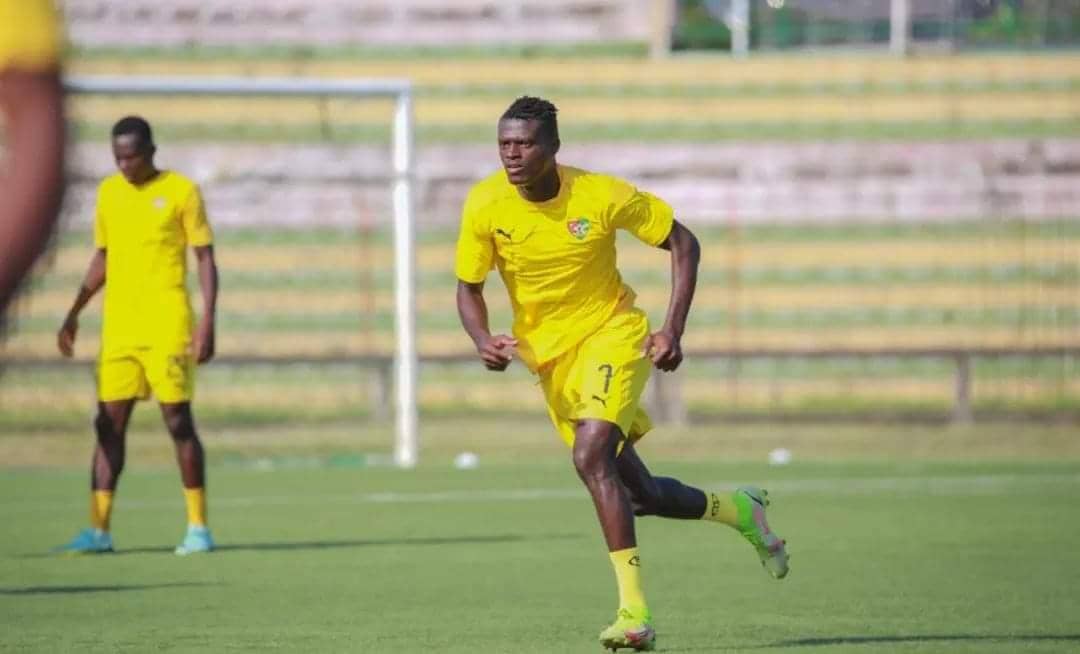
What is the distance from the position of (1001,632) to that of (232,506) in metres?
8.40

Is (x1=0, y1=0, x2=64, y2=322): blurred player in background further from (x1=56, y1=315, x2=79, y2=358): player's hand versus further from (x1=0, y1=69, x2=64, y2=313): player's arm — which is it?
(x1=56, y1=315, x2=79, y2=358): player's hand

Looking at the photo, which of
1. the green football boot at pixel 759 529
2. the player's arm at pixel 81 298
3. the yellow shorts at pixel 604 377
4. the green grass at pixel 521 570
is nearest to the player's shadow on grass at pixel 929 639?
the green grass at pixel 521 570

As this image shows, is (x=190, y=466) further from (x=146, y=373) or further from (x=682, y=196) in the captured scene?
(x=682, y=196)

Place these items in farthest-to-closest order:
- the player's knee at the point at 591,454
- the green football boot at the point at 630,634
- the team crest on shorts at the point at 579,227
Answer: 1. the team crest on shorts at the point at 579,227
2. the player's knee at the point at 591,454
3. the green football boot at the point at 630,634

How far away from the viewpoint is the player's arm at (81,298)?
10.7 m

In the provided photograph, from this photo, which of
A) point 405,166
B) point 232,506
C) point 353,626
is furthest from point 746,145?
point 353,626

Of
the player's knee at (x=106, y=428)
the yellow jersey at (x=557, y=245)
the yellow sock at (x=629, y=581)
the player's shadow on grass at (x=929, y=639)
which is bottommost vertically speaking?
the player's knee at (x=106, y=428)

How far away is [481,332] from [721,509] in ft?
4.17

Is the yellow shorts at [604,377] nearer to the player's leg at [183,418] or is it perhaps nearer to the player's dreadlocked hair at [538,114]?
the player's dreadlocked hair at [538,114]

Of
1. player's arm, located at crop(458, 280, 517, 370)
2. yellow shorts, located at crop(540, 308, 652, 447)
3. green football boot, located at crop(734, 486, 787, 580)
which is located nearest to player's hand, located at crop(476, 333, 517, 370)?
player's arm, located at crop(458, 280, 517, 370)

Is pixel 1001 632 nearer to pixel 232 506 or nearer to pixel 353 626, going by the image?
pixel 353 626

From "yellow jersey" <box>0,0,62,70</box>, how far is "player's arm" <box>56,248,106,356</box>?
31.5 ft

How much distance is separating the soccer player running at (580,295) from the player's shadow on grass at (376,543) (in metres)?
4.46

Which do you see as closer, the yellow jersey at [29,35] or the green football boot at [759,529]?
the yellow jersey at [29,35]
